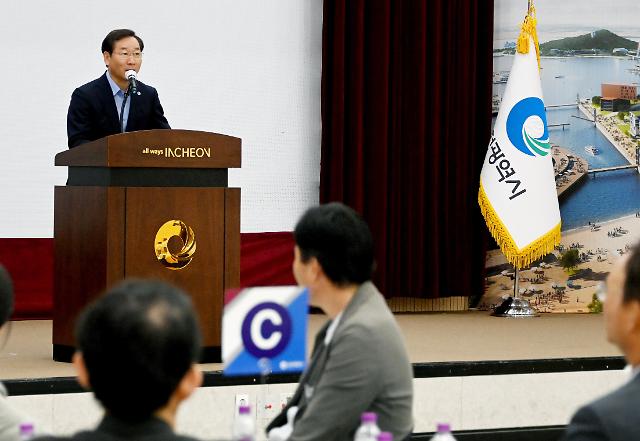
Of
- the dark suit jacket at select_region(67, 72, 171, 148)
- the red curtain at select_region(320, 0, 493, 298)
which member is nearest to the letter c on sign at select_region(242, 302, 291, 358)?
the dark suit jacket at select_region(67, 72, 171, 148)

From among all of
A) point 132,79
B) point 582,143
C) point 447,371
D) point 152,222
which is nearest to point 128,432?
point 152,222

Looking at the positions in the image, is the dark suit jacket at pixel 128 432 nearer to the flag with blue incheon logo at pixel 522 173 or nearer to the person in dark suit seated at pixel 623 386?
the person in dark suit seated at pixel 623 386

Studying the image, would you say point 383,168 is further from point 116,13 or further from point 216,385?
point 216,385

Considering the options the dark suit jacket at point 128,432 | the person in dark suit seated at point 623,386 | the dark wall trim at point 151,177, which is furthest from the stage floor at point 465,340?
the dark suit jacket at point 128,432

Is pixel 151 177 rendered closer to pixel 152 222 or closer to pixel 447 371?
pixel 152 222

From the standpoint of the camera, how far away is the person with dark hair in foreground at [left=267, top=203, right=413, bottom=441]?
2.52 meters

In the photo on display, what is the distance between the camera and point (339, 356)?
2529 mm

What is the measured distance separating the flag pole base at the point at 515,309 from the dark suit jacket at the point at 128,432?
5507mm

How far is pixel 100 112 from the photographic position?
4859 mm

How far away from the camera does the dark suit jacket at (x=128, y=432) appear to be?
5.06 ft

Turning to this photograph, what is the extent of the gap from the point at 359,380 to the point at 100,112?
267 cm

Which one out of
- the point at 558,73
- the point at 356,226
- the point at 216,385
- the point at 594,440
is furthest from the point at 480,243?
the point at 594,440

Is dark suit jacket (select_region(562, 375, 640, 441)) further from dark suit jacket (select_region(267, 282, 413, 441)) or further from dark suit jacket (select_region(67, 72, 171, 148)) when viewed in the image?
dark suit jacket (select_region(67, 72, 171, 148))

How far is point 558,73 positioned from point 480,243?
1.19m
